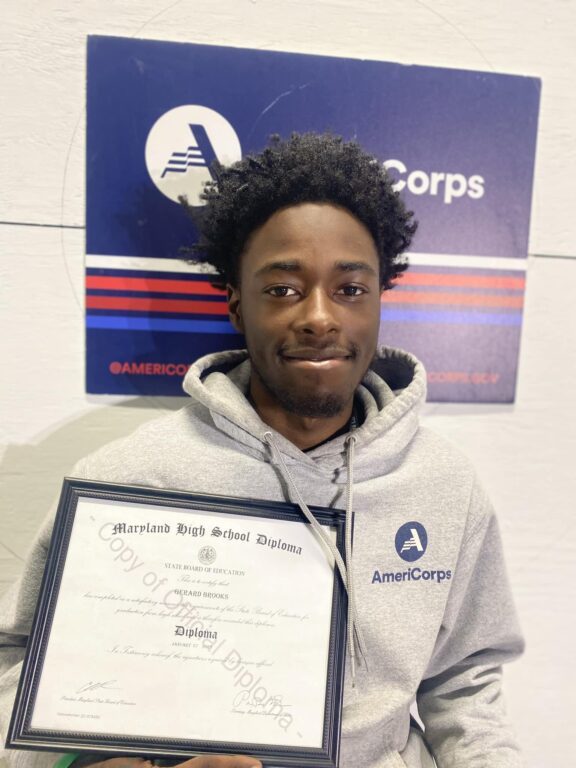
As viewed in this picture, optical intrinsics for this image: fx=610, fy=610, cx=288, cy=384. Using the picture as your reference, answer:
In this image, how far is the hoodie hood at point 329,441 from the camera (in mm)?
764

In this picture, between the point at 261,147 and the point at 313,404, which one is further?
the point at 261,147

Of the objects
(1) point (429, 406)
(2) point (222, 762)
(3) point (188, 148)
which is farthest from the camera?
(1) point (429, 406)

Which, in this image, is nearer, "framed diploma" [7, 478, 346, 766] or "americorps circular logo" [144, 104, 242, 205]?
"framed diploma" [7, 478, 346, 766]

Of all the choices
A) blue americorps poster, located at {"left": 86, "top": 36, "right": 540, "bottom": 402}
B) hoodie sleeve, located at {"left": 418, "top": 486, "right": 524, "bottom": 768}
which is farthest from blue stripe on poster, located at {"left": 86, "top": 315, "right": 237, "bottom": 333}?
hoodie sleeve, located at {"left": 418, "top": 486, "right": 524, "bottom": 768}

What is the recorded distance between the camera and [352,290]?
2.48 feet

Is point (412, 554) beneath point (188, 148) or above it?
beneath

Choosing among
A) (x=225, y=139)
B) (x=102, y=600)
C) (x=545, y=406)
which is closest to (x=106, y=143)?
(x=225, y=139)

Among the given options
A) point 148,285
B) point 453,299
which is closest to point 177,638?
point 148,285

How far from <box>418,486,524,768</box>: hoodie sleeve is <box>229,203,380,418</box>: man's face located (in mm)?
291

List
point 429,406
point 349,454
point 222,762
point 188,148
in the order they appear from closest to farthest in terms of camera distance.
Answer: point 222,762
point 349,454
point 188,148
point 429,406
